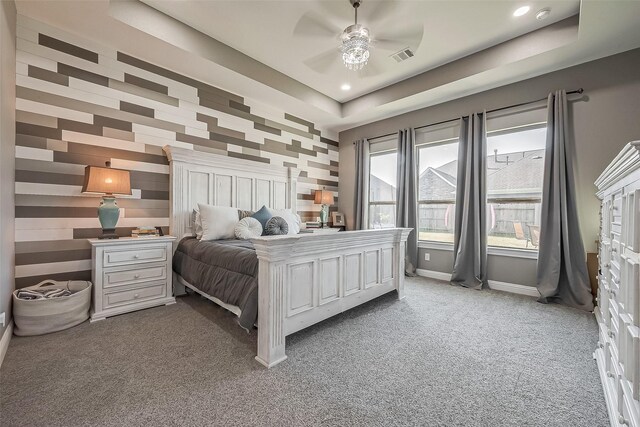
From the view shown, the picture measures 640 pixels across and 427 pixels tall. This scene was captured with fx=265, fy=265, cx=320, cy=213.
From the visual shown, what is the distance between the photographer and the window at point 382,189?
496 cm

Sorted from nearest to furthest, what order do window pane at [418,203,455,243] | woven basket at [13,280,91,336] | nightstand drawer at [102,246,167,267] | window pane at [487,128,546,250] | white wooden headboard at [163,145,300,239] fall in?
woven basket at [13,280,91,336] → nightstand drawer at [102,246,167,267] → white wooden headboard at [163,145,300,239] → window pane at [487,128,546,250] → window pane at [418,203,455,243]

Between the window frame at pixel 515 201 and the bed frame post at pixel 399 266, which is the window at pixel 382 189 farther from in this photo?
the bed frame post at pixel 399 266

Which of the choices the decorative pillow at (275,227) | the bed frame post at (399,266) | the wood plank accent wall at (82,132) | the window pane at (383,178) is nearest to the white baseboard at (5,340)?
the wood plank accent wall at (82,132)

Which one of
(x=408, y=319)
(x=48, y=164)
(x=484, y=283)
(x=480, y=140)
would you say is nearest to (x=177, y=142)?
(x=48, y=164)

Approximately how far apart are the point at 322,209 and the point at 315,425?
3814 millimetres

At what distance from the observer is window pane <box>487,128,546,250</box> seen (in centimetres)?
346

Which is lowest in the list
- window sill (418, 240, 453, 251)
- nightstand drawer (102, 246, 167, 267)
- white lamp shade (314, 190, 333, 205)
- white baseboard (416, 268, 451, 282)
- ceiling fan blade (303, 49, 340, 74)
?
white baseboard (416, 268, 451, 282)

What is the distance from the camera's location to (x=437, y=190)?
14.3ft

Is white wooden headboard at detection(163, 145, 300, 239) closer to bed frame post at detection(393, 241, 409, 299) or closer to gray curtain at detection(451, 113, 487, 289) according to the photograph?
bed frame post at detection(393, 241, 409, 299)

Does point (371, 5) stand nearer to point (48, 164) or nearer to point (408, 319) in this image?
point (408, 319)

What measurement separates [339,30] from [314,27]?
0.27 m

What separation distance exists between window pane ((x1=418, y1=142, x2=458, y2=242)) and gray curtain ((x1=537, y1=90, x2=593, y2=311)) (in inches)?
45.5

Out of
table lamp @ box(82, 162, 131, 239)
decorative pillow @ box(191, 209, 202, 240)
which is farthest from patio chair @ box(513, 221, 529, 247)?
table lamp @ box(82, 162, 131, 239)

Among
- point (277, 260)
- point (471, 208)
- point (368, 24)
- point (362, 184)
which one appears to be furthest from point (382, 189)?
point (277, 260)
